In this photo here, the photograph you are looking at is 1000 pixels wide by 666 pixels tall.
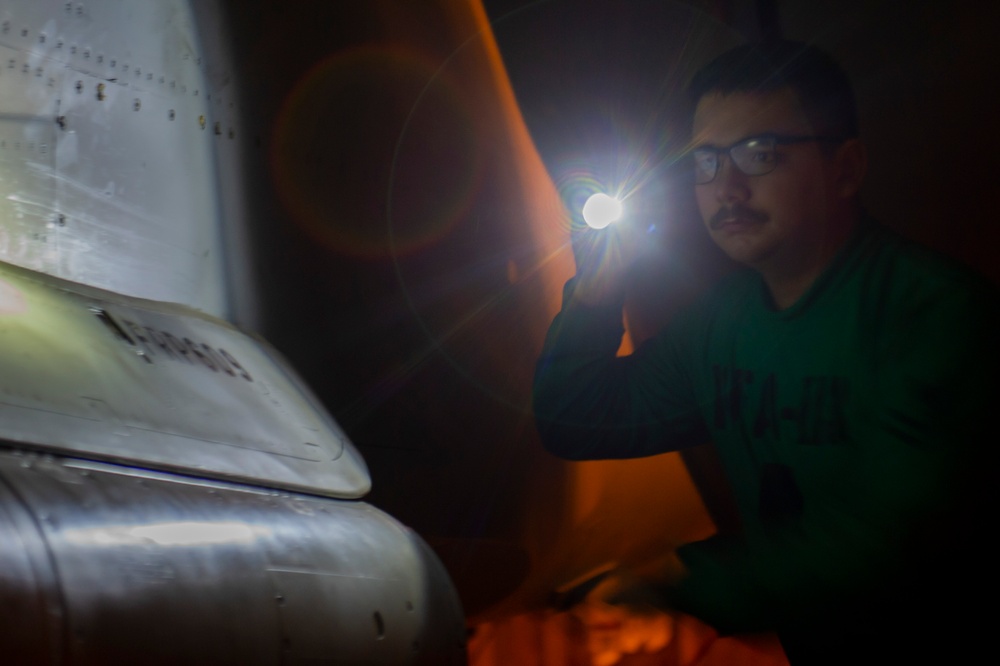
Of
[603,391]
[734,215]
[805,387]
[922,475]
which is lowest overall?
[922,475]

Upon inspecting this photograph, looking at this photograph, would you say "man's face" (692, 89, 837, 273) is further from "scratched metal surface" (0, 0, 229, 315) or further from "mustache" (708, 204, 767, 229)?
"scratched metal surface" (0, 0, 229, 315)

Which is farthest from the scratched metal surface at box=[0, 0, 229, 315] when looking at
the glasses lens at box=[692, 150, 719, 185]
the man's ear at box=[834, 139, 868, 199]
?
the man's ear at box=[834, 139, 868, 199]

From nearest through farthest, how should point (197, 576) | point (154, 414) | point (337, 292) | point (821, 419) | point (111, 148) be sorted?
point (197, 576), point (154, 414), point (111, 148), point (337, 292), point (821, 419)

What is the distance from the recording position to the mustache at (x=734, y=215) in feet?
9.87

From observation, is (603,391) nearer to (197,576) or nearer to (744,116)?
(744,116)

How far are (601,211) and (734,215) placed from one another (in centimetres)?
42

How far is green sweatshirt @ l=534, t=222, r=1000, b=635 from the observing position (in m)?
2.70

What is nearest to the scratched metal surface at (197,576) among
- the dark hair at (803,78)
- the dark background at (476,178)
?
the dark background at (476,178)

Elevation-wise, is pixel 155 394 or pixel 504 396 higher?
pixel 504 396

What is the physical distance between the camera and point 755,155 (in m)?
2.99

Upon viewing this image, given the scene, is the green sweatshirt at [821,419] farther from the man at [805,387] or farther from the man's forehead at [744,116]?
the man's forehead at [744,116]

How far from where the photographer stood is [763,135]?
117 inches

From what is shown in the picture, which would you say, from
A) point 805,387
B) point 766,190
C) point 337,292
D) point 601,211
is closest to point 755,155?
point 766,190

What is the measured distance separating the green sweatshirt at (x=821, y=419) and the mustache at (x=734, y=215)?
17cm
